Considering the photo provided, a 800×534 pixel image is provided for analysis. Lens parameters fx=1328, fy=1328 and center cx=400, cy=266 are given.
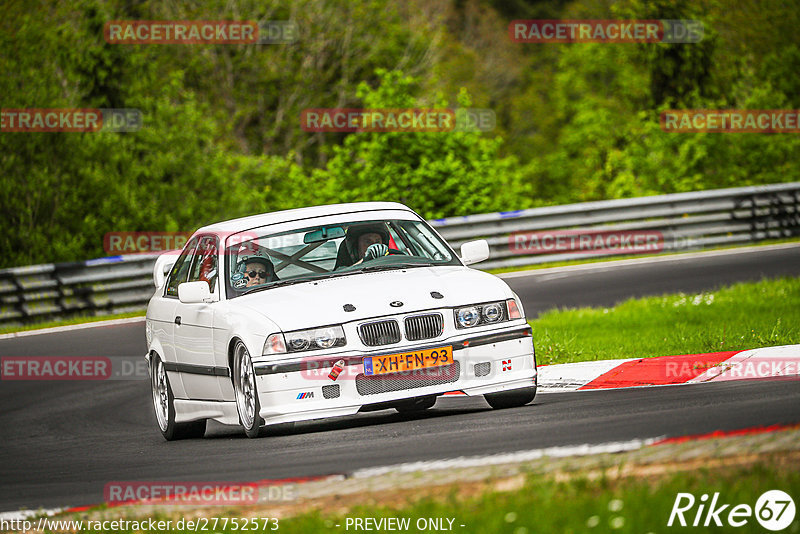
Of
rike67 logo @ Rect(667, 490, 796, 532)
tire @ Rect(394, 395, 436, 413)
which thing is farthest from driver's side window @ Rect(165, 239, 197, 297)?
rike67 logo @ Rect(667, 490, 796, 532)

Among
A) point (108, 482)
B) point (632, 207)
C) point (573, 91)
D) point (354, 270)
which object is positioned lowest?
point (573, 91)

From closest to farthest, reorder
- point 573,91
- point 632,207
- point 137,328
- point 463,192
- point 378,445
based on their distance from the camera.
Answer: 1. point 378,445
2. point 137,328
3. point 632,207
4. point 463,192
5. point 573,91

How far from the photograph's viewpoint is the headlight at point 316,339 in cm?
859

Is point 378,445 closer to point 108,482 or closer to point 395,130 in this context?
point 108,482

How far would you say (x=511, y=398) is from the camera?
9453 millimetres

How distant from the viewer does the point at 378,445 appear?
25.6ft

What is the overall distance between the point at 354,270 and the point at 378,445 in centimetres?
212

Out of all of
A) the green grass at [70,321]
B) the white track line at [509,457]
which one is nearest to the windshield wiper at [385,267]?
the white track line at [509,457]

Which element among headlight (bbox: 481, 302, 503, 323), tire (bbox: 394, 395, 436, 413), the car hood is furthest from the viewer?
headlight (bbox: 481, 302, 503, 323)

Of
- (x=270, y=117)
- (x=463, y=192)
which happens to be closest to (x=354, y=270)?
(x=463, y=192)

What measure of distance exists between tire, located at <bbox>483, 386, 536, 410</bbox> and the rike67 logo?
4394 millimetres

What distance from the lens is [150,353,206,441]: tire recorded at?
10.3 meters

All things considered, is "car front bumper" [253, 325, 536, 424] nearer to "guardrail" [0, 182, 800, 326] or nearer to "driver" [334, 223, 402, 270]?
"driver" [334, 223, 402, 270]

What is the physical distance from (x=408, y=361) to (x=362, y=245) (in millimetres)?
1600
